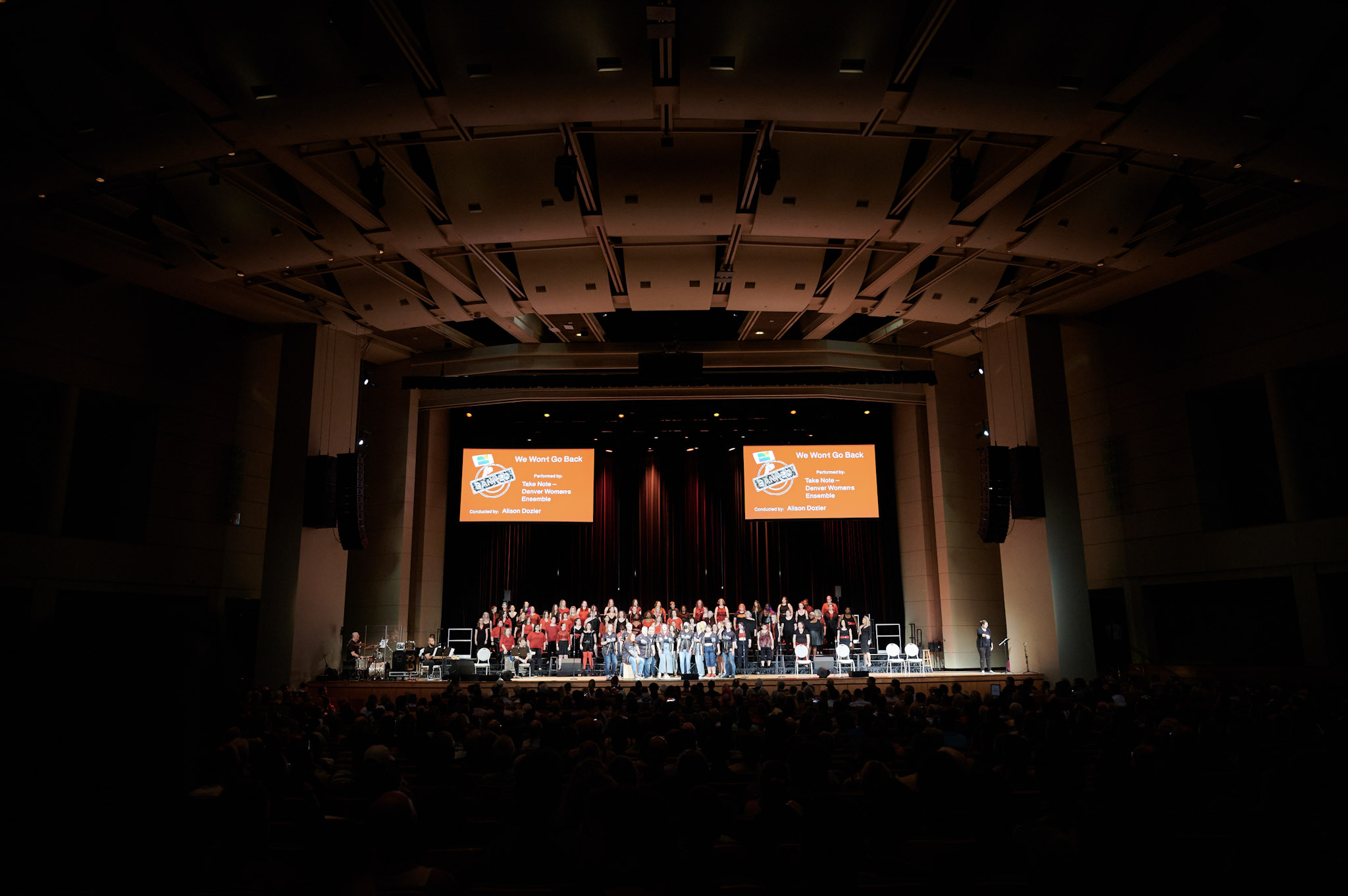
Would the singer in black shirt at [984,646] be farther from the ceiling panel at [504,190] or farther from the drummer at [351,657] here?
the drummer at [351,657]

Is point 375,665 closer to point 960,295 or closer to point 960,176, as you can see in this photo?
point 960,295

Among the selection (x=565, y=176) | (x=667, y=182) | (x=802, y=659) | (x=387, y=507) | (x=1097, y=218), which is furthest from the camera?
(x=387, y=507)

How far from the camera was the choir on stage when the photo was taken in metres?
17.0

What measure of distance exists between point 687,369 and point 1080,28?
8.92 metres

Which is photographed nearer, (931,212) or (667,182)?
(667,182)

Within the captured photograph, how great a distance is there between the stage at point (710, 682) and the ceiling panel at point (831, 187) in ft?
24.4

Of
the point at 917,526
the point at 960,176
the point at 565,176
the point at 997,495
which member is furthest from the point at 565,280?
the point at 917,526

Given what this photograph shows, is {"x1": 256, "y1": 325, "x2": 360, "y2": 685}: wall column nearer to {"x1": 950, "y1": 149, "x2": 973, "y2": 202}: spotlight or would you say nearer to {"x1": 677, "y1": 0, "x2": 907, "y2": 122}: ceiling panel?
{"x1": 677, "y1": 0, "x2": 907, "y2": 122}: ceiling panel

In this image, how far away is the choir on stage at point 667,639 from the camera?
55.9 ft

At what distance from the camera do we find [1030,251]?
12.6 m

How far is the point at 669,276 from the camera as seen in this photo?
1373cm

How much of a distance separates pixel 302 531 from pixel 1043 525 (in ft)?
45.0

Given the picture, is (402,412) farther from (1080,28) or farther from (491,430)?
(1080,28)

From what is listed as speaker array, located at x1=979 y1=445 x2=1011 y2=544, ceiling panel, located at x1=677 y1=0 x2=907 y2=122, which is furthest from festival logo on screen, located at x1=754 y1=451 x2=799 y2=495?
ceiling panel, located at x1=677 y1=0 x2=907 y2=122
